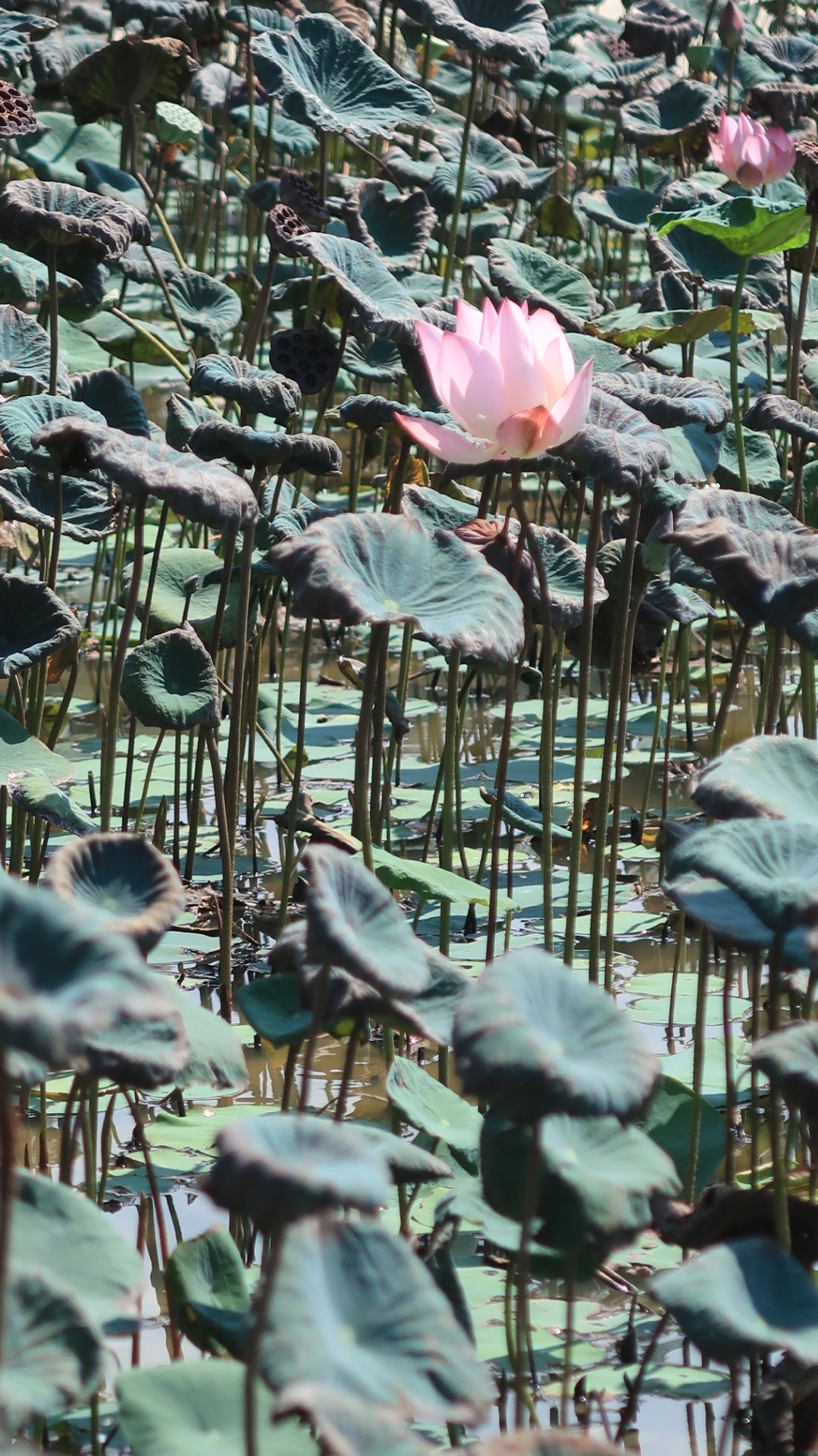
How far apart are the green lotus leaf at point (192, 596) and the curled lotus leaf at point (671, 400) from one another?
2.74 ft

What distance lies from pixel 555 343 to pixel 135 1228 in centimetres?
104

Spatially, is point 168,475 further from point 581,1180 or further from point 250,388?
point 581,1180

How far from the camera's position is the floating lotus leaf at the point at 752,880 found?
1.19m

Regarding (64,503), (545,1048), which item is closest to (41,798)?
(64,503)

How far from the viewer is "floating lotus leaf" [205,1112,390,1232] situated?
86cm

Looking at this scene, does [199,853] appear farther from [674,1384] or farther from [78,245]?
[674,1384]

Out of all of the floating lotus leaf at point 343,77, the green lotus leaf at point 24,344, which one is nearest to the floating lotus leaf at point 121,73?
the floating lotus leaf at point 343,77

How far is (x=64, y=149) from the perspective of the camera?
4375 millimetres

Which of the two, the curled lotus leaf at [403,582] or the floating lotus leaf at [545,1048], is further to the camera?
the curled lotus leaf at [403,582]

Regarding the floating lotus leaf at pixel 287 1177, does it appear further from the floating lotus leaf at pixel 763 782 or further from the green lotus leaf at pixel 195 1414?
the floating lotus leaf at pixel 763 782

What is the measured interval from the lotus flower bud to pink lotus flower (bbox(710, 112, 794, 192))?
301cm

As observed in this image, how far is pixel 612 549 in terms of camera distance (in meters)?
2.51

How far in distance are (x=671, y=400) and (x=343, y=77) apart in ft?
5.61

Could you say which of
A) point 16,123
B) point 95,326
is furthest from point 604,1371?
point 95,326
